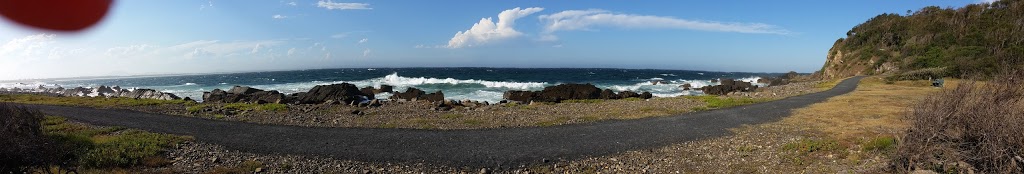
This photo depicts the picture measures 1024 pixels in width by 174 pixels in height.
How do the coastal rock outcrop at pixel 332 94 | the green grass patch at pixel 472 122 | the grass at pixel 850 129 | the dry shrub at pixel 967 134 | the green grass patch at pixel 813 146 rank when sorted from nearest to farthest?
the dry shrub at pixel 967 134, the grass at pixel 850 129, the green grass patch at pixel 813 146, the green grass patch at pixel 472 122, the coastal rock outcrop at pixel 332 94

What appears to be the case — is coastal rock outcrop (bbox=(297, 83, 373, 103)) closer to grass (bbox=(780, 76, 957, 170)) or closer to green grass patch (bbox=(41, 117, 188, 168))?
green grass patch (bbox=(41, 117, 188, 168))

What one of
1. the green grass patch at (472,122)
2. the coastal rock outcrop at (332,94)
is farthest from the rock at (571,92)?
the green grass patch at (472,122)

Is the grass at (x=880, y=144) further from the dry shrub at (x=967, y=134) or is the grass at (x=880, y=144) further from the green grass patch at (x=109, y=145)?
the green grass patch at (x=109, y=145)

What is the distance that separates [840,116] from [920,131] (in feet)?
39.0

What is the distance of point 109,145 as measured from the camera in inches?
457

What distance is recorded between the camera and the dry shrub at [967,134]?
6661 mm

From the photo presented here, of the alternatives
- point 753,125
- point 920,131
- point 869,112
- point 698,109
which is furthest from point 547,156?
point 869,112

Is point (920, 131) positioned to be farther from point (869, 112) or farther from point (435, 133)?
point (869, 112)

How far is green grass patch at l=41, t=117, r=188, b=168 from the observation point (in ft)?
32.6

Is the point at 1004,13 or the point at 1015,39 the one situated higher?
the point at 1004,13

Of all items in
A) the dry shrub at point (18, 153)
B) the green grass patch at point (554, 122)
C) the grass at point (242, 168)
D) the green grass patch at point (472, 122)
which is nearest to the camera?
the dry shrub at point (18, 153)

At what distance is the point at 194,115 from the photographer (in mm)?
19906

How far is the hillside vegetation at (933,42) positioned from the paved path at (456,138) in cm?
3607

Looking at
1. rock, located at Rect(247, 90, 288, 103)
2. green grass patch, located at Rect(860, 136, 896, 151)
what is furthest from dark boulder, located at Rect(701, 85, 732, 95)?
rock, located at Rect(247, 90, 288, 103)
